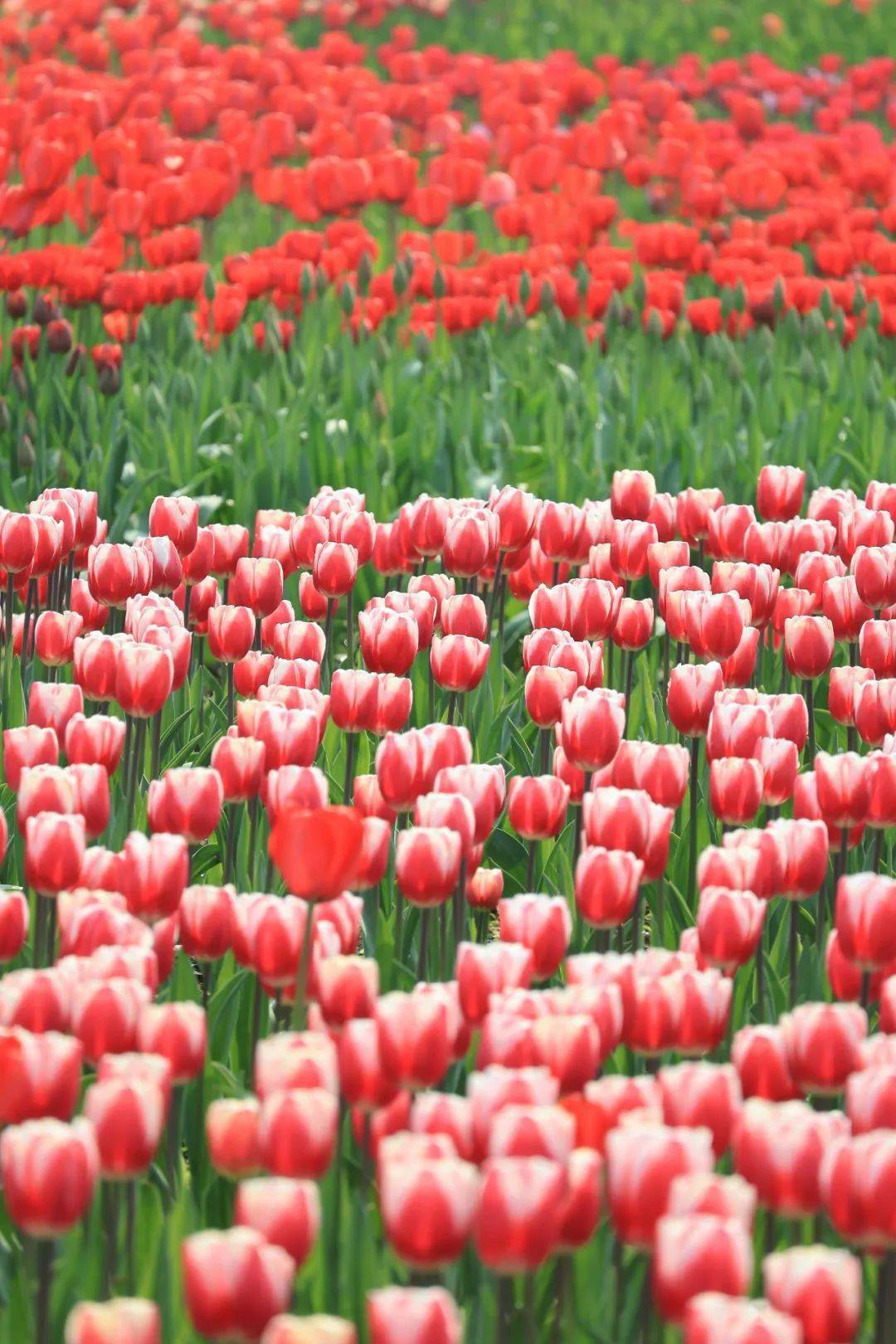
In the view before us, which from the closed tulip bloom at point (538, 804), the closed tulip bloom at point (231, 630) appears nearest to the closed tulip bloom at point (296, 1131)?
Answer: the closed tulip bloom at point (538, 804)

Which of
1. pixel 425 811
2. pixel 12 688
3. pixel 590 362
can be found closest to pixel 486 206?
pixel 590 362

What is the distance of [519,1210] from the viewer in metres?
1.79

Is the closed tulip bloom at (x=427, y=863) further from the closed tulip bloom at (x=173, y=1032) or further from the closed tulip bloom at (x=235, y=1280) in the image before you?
the closed tulip bloom at (x=235, y=1280)

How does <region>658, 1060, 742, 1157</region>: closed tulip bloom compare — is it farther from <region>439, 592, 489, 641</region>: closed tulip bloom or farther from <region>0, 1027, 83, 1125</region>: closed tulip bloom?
<region>439, 592, 489, 641</region>: closed tulip bloom

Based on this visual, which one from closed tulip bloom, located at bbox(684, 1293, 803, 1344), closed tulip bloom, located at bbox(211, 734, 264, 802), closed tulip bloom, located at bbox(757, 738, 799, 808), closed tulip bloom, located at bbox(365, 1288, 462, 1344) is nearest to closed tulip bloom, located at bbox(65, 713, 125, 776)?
closed tulip bloom, located at bbox(211, 734, 264, 802)

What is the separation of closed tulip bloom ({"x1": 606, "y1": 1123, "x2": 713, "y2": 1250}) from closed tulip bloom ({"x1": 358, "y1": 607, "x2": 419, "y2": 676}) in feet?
5.67

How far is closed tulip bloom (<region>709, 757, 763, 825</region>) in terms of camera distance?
3096mm

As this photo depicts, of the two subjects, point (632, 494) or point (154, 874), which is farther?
point (632, 494)

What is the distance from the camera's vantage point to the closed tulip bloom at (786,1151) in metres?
1.97

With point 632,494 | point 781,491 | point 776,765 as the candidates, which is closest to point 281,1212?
point 776,765

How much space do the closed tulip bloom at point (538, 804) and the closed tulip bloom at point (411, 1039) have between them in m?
0.94

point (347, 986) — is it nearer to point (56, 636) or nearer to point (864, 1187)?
point (864, 1187)

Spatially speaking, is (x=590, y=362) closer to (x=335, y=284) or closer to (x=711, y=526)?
(x=335, y=284)

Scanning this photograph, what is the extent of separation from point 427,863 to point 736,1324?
1037 millimetres
